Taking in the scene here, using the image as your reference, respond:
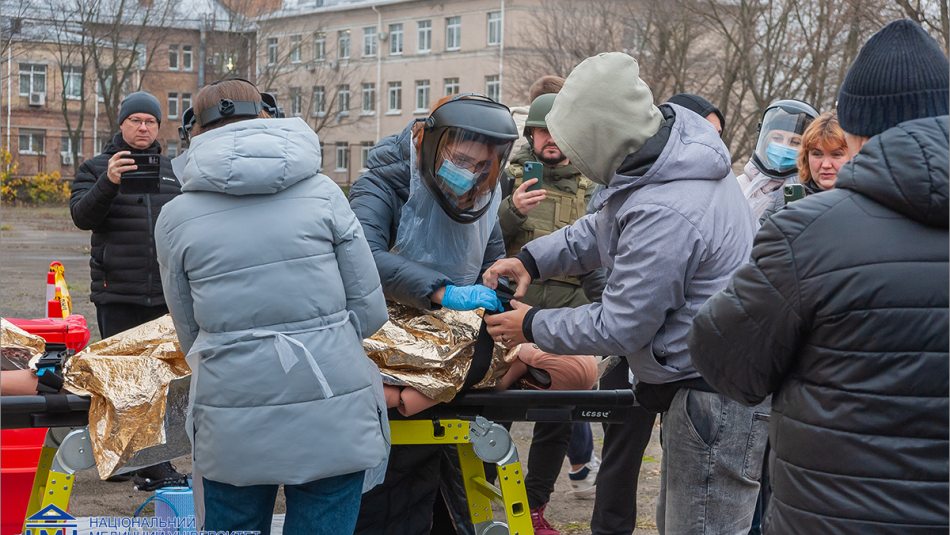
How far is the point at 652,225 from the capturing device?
10.5ft

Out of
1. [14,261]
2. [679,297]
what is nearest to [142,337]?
[679,297]

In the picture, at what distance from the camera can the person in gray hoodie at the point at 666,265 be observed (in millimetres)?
3211

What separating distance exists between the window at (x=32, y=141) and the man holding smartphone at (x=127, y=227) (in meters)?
50.6

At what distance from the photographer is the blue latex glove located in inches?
146

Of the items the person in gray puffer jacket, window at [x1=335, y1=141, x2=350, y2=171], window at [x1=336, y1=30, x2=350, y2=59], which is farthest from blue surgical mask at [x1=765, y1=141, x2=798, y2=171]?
window at [x1=335, y1=141, x2=350, y2=171]

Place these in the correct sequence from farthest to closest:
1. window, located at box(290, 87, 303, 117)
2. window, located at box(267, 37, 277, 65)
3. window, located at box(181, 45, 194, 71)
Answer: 1. window, located at box(181, 45, 194, 71)
2. window, located at box(290, 87, 303, 117)
3. window, located at box(267, 37, 277, 65)

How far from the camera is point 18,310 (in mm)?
12727

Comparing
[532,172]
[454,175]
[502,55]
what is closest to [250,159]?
[454,175]

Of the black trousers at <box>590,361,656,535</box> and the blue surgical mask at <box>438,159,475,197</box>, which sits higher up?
the blue surgical mask at <box>438,159,475,197</box>

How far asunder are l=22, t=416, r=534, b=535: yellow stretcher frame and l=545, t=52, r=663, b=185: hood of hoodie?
114 cm

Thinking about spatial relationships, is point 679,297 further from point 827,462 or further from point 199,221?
point 199,221

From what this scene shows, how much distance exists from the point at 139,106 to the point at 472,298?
3.12 metres

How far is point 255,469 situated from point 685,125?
1564 millimetres

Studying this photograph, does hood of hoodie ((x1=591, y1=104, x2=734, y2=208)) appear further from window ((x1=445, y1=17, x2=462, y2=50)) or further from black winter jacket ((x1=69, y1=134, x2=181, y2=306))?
window ((x1=445, y1=17, x2=462, y2=50))
